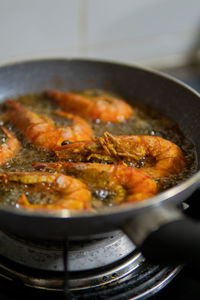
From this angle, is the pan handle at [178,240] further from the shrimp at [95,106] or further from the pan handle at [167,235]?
the shrimp at [95,106]

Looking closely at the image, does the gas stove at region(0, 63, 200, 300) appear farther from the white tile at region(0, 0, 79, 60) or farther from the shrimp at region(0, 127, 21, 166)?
the white tile at region(0, 0, 79, 60)

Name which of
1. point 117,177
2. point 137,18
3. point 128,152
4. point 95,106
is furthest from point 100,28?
point 117,177

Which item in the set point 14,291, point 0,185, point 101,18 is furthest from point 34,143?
point 101,18

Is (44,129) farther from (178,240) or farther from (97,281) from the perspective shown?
(178,240)

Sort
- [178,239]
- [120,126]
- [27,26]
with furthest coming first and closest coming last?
[27,26], [120,126], [178,239]

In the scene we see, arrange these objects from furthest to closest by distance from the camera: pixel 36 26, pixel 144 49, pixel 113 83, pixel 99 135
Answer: pixel 144 49 → pixel 36 26 → pixel 113 83 → pixel 99 135

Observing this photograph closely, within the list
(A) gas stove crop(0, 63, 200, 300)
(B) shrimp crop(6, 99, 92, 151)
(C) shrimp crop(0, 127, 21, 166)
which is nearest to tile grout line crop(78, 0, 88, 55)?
(B) shrimp crop(6, 99, 92, 151)

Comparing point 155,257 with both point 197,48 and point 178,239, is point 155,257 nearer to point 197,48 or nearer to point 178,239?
point 178,239

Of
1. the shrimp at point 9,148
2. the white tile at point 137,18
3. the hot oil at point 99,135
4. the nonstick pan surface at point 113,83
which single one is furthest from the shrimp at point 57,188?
the white tile at point 137,18
